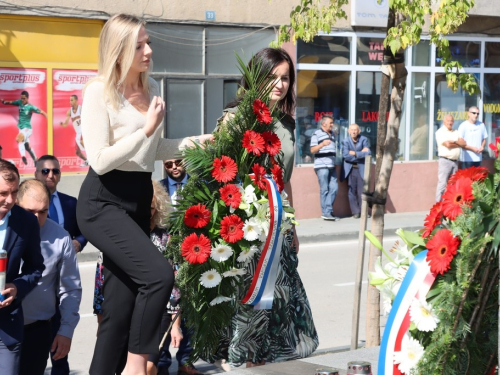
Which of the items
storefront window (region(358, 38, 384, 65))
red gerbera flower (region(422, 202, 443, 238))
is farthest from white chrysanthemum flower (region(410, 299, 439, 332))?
storefront window (region(358, 38, 384, 65))

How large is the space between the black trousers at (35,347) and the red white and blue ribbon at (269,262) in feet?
3.46

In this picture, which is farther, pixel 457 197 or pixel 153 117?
pixel 153 117

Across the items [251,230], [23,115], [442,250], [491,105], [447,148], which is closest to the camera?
[442,250]

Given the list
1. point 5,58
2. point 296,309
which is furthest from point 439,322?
point 5,58

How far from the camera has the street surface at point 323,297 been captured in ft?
24.5

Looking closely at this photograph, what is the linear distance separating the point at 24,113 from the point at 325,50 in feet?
19.3

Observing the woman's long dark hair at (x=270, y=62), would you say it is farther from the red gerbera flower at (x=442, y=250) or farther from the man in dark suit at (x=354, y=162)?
the man in dark suit at (x=354, y=162)

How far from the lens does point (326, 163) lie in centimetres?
1641

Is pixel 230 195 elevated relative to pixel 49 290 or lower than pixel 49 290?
elevated

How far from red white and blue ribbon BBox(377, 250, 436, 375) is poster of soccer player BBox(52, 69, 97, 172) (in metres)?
11.8

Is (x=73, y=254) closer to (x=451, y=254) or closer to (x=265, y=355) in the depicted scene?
(x=265, y=355)

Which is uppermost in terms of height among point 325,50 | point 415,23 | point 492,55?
point 492,55

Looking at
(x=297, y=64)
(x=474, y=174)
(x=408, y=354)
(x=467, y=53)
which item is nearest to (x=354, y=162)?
(x=297, y=64)

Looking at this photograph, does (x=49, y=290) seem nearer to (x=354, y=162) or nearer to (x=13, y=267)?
(x=13, y=267)
